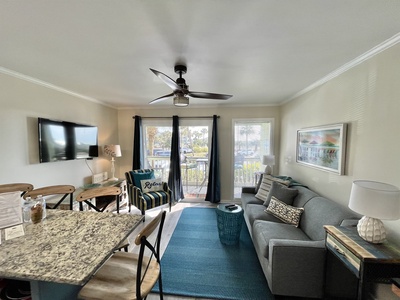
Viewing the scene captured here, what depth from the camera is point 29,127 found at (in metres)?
2.52

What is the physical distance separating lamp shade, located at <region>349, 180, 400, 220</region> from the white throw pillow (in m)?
3.22

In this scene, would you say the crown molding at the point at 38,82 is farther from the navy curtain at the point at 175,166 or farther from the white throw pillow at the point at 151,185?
the white throw pillow at the point at 151,185

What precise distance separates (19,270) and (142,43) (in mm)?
1754

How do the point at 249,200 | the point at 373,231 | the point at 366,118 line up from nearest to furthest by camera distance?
1. the point at 373,231
2. the point at 366,118
3. the point at 249,200

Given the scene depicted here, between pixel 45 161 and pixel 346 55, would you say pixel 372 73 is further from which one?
pixel 45 161

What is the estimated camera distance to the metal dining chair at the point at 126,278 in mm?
1109

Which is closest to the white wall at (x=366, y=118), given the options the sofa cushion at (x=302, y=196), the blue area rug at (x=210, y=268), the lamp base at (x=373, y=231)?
the sofa cushion at (x=302, y=196)

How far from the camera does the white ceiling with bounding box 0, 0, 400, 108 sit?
118cm

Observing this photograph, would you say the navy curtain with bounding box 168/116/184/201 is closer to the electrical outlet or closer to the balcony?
the balcony

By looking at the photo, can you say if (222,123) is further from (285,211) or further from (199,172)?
(285,211)

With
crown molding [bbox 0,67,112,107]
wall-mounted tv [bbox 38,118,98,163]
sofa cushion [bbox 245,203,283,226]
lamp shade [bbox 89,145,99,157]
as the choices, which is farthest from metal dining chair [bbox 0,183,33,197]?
sofa cushion [bbox 245,203,283,226]

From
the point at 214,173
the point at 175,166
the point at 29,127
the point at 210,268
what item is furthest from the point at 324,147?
the point at 29,127

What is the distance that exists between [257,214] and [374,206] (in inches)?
60.0

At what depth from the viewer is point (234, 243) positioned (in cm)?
266
